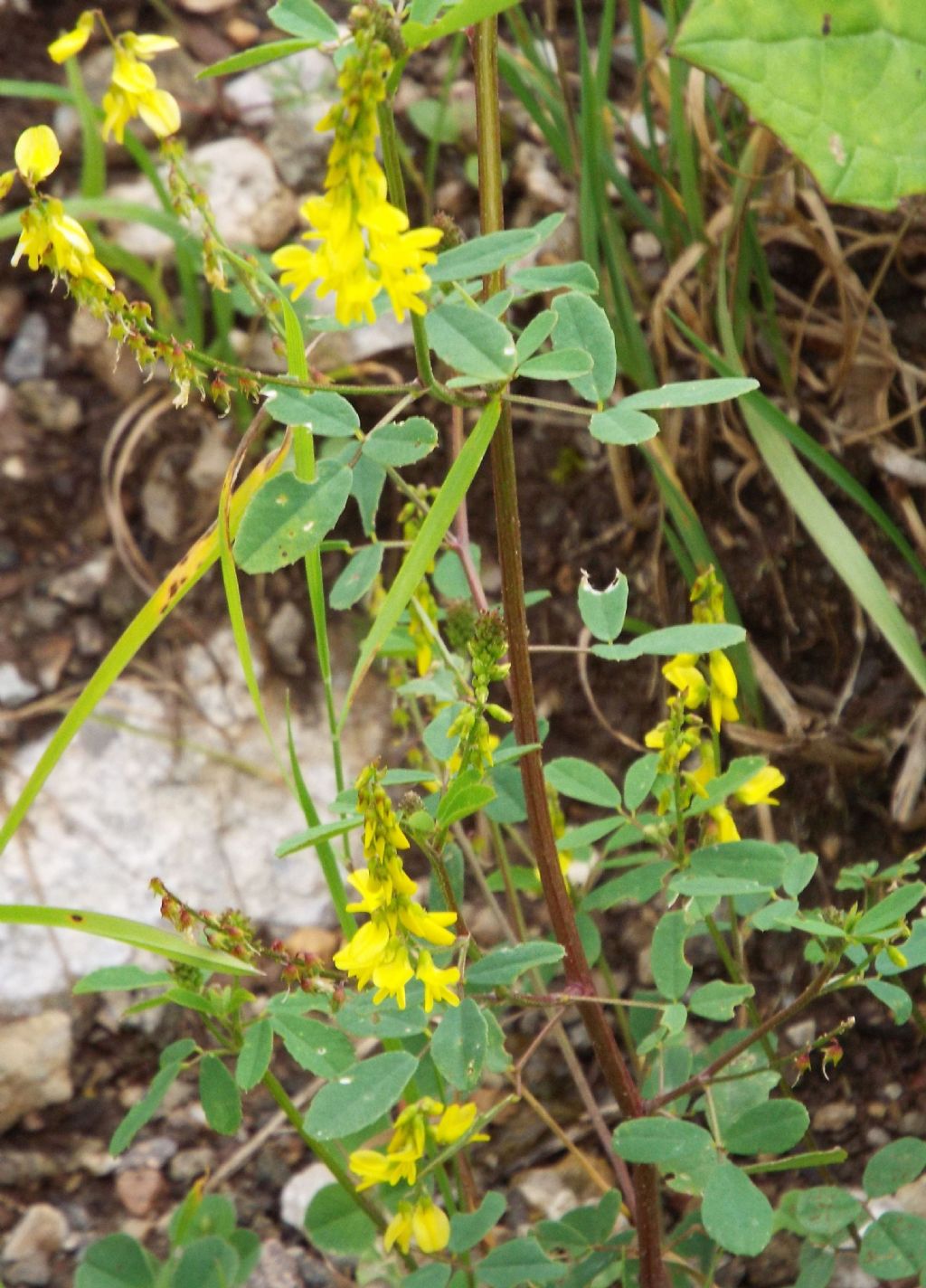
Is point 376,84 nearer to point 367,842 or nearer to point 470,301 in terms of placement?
point 470,301

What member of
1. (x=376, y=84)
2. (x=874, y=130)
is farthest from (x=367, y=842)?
(x=874, y=130)

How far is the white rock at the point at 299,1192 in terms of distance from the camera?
1.65m

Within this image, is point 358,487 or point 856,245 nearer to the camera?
point 358,487

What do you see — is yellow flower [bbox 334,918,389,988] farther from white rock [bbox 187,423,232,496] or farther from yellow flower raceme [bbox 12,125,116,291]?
white rock [bbox 187,423,232,496]

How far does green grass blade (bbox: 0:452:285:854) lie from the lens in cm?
115

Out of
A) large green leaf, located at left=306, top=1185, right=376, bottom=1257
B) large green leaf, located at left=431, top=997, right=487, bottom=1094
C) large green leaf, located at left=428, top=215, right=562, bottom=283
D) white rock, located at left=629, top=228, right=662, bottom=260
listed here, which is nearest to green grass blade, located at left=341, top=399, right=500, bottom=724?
large green leaf, located at left=428, top=215, right=562, bottom=283

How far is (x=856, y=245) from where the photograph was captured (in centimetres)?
182

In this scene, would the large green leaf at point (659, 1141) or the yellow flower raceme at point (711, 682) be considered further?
the yellow flower raceme at point (711, 682)

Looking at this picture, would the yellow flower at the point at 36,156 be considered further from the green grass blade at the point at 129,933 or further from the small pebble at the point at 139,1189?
the small pebble at the point at 139,1189

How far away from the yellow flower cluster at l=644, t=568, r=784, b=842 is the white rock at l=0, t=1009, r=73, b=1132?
101 centimetres

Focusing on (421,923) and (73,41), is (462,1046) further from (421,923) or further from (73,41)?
(73,41)

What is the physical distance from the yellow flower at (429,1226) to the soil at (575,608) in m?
0.49

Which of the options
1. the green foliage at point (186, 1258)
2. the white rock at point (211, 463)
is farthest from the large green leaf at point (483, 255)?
the white rock at point (211, 463)

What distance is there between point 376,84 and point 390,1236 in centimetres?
97
